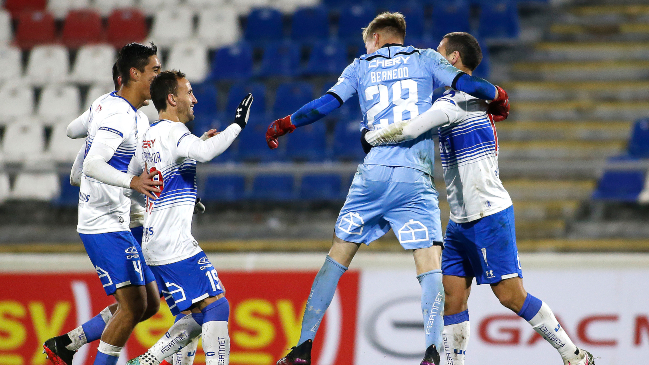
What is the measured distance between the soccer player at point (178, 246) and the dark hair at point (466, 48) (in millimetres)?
1355

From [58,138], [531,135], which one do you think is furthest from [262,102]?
[531,135]

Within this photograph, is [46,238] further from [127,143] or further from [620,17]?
[620,17]

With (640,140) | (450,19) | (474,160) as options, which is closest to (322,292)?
(474,160)

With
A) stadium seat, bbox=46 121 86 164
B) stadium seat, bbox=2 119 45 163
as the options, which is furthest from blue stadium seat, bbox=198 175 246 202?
stadium seat, bbox=2 119 45 163

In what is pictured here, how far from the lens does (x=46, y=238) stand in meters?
7.56

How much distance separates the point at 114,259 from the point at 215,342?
947 mm

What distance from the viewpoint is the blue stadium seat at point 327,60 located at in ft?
32.7

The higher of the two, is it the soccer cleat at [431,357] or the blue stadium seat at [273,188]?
the blue stadium seat at [273,188]

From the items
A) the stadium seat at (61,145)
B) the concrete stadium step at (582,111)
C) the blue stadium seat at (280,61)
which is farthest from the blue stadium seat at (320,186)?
the stadium seat at (61,145)

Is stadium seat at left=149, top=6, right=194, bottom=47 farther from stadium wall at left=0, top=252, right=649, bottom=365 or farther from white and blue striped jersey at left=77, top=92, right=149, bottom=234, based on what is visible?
white and blue striped jersey at left=77, top=92, right=149, bottom=234

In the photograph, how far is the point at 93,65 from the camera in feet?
35.8

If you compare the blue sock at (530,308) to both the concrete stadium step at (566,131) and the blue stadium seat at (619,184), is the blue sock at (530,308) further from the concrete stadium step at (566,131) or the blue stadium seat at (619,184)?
the concrete stadium step at (566,131)

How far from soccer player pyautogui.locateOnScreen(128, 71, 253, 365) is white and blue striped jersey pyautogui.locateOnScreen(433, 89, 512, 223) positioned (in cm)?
132

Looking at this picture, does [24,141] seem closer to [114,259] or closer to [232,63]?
[232,63]
